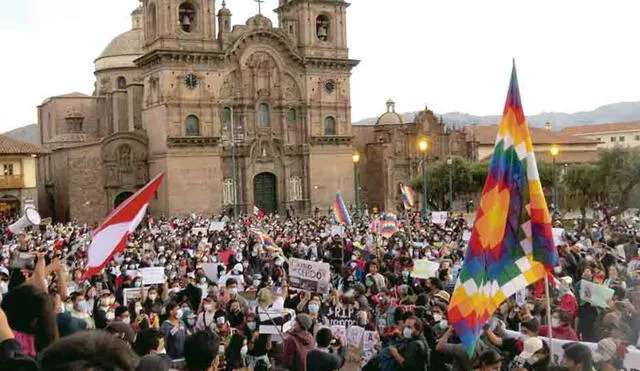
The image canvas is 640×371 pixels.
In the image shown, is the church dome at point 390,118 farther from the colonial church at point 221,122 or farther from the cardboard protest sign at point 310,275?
the cardboard protest sign at point 310,275

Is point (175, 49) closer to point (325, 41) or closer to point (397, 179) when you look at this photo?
point (325, 41)

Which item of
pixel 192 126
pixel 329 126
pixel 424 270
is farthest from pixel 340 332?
pixel 329 126

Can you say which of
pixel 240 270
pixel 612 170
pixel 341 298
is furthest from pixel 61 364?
pixel 612 170

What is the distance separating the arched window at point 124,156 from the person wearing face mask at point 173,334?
150 ft

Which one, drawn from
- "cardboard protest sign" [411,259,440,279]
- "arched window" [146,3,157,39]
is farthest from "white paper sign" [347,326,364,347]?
"arched window" [146,3,157,39]

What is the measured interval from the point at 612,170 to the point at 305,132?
21.0 m

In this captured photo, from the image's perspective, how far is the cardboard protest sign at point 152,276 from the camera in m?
16.5

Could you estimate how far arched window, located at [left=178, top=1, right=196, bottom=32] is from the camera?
56062mm

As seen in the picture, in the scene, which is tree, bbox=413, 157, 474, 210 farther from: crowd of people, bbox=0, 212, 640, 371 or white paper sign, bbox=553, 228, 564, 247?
white paper sign, bbox=553, 228, 564, 247

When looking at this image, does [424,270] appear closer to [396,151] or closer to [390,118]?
[396,151]

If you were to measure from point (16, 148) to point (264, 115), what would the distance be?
1656 cm

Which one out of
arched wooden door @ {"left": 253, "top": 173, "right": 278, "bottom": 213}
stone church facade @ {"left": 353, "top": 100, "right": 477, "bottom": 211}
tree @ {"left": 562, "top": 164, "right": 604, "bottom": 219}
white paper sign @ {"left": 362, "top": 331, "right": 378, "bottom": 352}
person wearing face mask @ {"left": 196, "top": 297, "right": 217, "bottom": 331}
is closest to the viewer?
white paper sign @ {"left": 362, "top": 331, "right": 378, "bottom": 352}

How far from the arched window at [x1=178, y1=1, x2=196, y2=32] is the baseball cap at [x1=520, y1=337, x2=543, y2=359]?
5038 centimetres

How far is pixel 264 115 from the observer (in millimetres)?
58875
